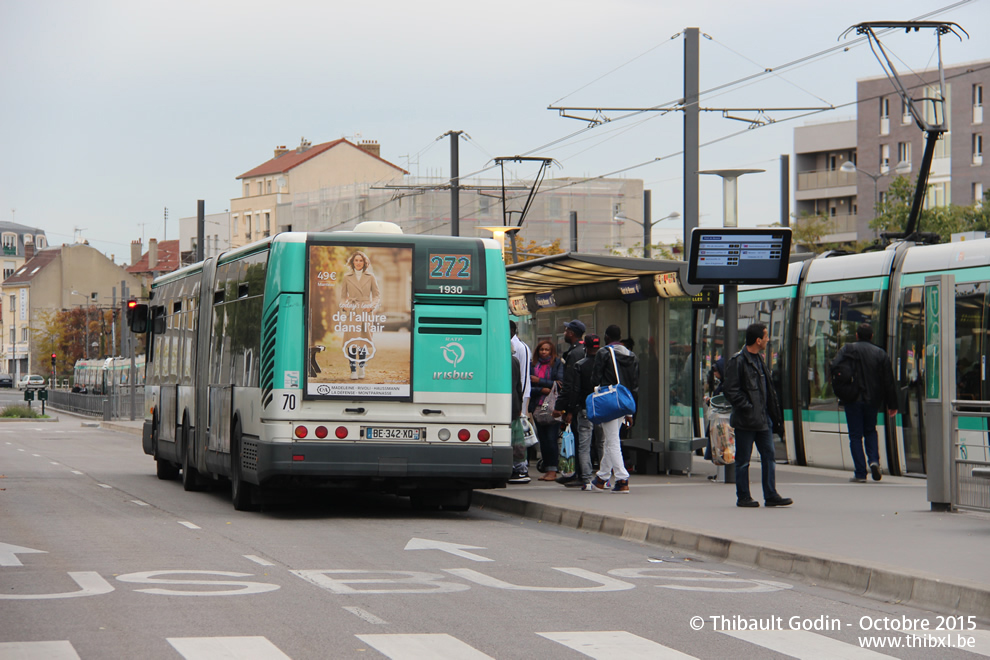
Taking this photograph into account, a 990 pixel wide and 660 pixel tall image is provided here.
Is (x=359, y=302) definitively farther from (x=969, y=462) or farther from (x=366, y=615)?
(x=366, y=615)

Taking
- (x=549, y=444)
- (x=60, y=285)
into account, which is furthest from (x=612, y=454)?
(x=60, y=285)

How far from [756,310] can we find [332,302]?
10.7 m

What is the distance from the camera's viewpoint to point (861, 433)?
17.8m

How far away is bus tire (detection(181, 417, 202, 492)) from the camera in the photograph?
1842cm

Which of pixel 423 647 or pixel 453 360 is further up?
pixel 453 360

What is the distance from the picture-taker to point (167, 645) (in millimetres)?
7180

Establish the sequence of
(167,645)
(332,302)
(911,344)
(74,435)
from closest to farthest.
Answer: (167,645)
(332,302)
(911,344)
(74,435)

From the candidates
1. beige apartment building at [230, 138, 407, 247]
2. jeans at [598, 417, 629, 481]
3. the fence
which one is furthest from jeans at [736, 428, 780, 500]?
beige apartment building at [230, 138, 407, 247]

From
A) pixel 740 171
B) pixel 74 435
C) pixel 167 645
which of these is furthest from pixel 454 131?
pixel 167 645

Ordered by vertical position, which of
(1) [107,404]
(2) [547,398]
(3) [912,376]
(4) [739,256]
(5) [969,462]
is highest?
(4) [739,256]

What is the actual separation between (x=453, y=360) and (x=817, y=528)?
12.8 ft

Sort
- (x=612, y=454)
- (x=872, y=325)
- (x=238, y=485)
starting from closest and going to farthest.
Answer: (x=238, y=485), (x=612, y=454), (x=872, y=325)

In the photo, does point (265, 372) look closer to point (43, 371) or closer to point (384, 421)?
point (384, 421)

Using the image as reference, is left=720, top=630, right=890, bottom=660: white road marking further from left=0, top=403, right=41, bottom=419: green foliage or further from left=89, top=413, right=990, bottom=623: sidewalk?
left=0, top=403, right=41, bottom=419: green foliage
